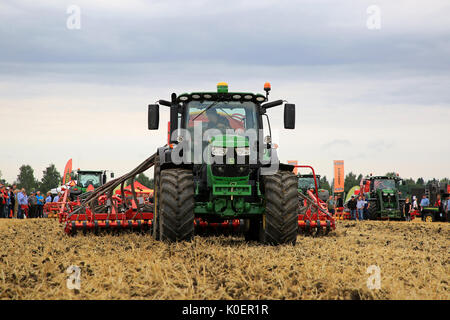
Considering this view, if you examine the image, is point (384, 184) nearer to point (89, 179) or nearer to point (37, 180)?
point (89, 179)

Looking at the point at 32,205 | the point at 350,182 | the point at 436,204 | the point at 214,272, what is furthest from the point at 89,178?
the point at 350,182

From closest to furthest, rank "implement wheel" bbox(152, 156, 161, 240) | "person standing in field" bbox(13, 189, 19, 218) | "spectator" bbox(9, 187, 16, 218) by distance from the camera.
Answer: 1. "implement wheel" bbox(152, 156, 161, 240)
2. "spectator" bbox(9, 187, 16, 218)
3. "person standing in field" bbox(13, 189, 19, 218)

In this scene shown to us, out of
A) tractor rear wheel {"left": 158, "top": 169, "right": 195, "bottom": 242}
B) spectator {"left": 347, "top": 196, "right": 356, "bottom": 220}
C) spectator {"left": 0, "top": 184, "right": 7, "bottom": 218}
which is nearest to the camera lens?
tractor rear wheel {"left": 158, "top": 169, "right": 195, "bottom": 242}

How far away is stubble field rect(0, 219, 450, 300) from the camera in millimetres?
5105

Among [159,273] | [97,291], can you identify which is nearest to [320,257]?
[159,273]

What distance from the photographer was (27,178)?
112 m

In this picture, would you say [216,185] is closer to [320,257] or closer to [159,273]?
[320,257]

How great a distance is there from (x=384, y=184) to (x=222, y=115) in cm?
1956

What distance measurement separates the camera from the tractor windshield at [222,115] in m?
9.38

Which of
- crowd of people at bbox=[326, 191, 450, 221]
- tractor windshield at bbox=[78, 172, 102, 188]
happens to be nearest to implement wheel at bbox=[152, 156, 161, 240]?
crowd of people at bbox=[326, 191, 450, 221]

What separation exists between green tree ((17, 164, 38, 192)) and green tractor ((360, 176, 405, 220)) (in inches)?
3744

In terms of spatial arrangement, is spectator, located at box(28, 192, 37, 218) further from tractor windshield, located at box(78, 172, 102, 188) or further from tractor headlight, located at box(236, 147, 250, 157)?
tractor headlight, located at box(236, 147, 250, 157)

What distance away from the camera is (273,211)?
8.55m

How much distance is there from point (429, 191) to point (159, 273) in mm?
24724
